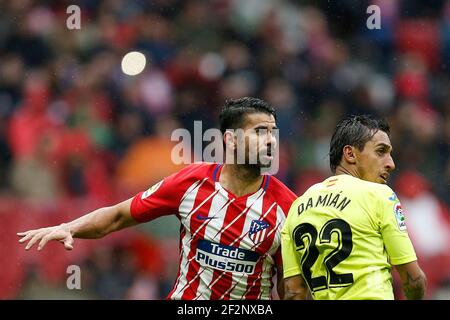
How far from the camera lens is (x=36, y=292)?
939 centimetres

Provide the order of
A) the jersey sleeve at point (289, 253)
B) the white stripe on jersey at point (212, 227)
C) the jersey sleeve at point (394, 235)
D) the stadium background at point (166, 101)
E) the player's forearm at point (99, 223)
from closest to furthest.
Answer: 1. the jersey sleeve at point (394, 235)
2. the jersey sleeve at point (289, 253)
3. the white stripe on jersey at point (212, 227)
4. the player's forearm at point (99, 223)
5. the stadium background at point (166, 101)

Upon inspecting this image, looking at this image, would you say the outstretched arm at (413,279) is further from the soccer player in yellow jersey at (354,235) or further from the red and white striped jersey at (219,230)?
the red and white striped jersey at (219,230)

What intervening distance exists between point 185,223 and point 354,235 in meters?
1.20

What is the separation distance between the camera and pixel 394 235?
16.0 ft

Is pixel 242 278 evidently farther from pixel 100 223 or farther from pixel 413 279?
pixel 413 279

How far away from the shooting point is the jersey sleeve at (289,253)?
523 cm

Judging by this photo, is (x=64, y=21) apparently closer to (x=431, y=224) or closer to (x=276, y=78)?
(x=276, y=78)

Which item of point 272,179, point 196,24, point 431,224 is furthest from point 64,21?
point 272,179

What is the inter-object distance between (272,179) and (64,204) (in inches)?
161

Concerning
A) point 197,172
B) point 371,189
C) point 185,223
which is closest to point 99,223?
point 185,223

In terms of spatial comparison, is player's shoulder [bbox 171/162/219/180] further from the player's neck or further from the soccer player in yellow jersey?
the soccer player in yellow jersey

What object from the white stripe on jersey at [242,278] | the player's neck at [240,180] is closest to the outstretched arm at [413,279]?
the white stripe on jersey at [242,278]

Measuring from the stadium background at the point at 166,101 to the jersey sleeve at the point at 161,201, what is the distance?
358 cm

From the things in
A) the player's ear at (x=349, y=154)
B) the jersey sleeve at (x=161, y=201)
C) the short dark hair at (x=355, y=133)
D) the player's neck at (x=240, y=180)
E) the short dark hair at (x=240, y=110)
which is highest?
the short dark hair at (x=240, y=110)
